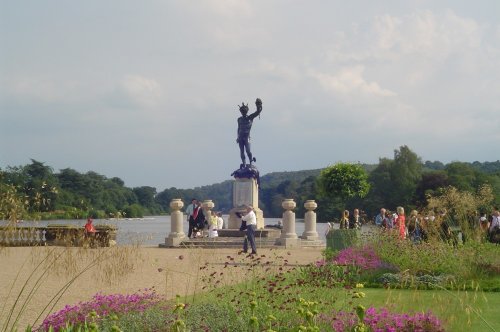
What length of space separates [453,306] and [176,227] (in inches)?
898

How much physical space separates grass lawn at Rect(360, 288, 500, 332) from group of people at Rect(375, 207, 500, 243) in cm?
383

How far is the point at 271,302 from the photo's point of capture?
28.0ft

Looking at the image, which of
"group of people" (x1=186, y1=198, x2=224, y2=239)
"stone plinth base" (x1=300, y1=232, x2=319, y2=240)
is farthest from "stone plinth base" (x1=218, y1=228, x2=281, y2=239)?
"stone plinth base" (x1=300, y1=232, x2=319, y2=240)

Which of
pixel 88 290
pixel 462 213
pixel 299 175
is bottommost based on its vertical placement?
pixel 88 290

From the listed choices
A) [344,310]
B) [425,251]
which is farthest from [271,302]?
[425,251]

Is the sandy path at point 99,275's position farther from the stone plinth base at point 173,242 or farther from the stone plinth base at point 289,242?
the stone plinth base at point 289,242

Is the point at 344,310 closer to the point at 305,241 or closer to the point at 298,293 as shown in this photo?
the point at 298,293

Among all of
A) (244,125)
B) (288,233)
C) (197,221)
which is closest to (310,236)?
(288,233)

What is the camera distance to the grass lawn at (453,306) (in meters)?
8.04

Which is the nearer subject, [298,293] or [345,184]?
[298,293]

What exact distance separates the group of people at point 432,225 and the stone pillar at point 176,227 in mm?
8910

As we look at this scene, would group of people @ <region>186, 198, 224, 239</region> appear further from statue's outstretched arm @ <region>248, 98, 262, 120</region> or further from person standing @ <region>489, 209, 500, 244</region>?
person standing @ <region>489, 209, 500, 244</region>

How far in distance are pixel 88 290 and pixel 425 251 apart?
255 inches

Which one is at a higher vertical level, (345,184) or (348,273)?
(345,184)
